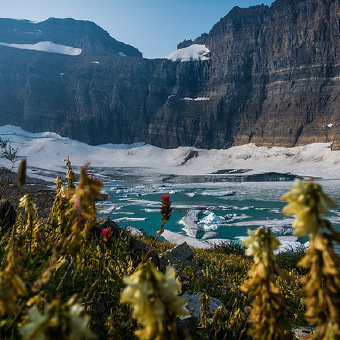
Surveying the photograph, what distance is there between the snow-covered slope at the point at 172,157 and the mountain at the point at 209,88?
12.6ft

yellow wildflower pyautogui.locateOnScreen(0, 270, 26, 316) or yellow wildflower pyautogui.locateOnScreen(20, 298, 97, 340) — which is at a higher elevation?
yellow wildflower pyautogui.locateOnScreen(20, 298, 97, 340)

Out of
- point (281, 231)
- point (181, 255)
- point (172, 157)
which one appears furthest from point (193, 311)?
point (172, 157)

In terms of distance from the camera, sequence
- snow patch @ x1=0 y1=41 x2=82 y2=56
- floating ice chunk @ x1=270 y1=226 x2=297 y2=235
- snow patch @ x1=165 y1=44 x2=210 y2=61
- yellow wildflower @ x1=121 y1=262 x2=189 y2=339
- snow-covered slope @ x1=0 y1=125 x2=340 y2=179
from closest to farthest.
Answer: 1. yellow wildflower @ x1=121 y1=262 x2=189 y2=339
2. floating ice chunk @ x1=270 y1=226 x2=297 y2=235
3. snow-covered slope @ x1=0 y1=125 x2=340 y2=179
4. snow patch @ x1=165 y1=44 x2=210 y2=61
5. snow patch @ x1=0 y1=41 x2=82 y2=56

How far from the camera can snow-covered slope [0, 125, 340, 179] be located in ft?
228

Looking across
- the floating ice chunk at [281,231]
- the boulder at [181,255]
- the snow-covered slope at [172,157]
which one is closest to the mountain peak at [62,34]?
the snow-covered slope at [172,157]

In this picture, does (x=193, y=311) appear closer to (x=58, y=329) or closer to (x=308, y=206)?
(x=308, y=206)

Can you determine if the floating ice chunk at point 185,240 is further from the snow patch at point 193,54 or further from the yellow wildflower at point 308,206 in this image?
the snow patch at point 193,54

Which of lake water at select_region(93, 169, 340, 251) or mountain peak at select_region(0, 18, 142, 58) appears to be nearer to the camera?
lake water at select_region(93, 169, 340, 251)

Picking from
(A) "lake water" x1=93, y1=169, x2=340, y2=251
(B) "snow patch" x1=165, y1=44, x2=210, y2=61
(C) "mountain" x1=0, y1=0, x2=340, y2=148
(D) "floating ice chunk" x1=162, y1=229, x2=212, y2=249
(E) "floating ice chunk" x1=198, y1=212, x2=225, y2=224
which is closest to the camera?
(D) "floating ice chunk" x1=162, y1=229, x2=212, y2=249

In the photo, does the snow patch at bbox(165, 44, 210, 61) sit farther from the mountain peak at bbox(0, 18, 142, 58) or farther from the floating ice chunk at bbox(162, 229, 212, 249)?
the floating ice chunk at bbox(162, 229, 212, 249)

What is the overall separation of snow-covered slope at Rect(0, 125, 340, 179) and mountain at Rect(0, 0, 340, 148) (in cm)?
385

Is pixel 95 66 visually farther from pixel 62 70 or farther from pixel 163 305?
pixel 163 305

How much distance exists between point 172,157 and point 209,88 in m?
28.6

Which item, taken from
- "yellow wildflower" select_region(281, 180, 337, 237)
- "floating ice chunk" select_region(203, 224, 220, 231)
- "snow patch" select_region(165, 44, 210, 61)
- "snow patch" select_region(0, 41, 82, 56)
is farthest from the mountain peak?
"yellow wildflower" select_region(281, 180, 337, 237)
